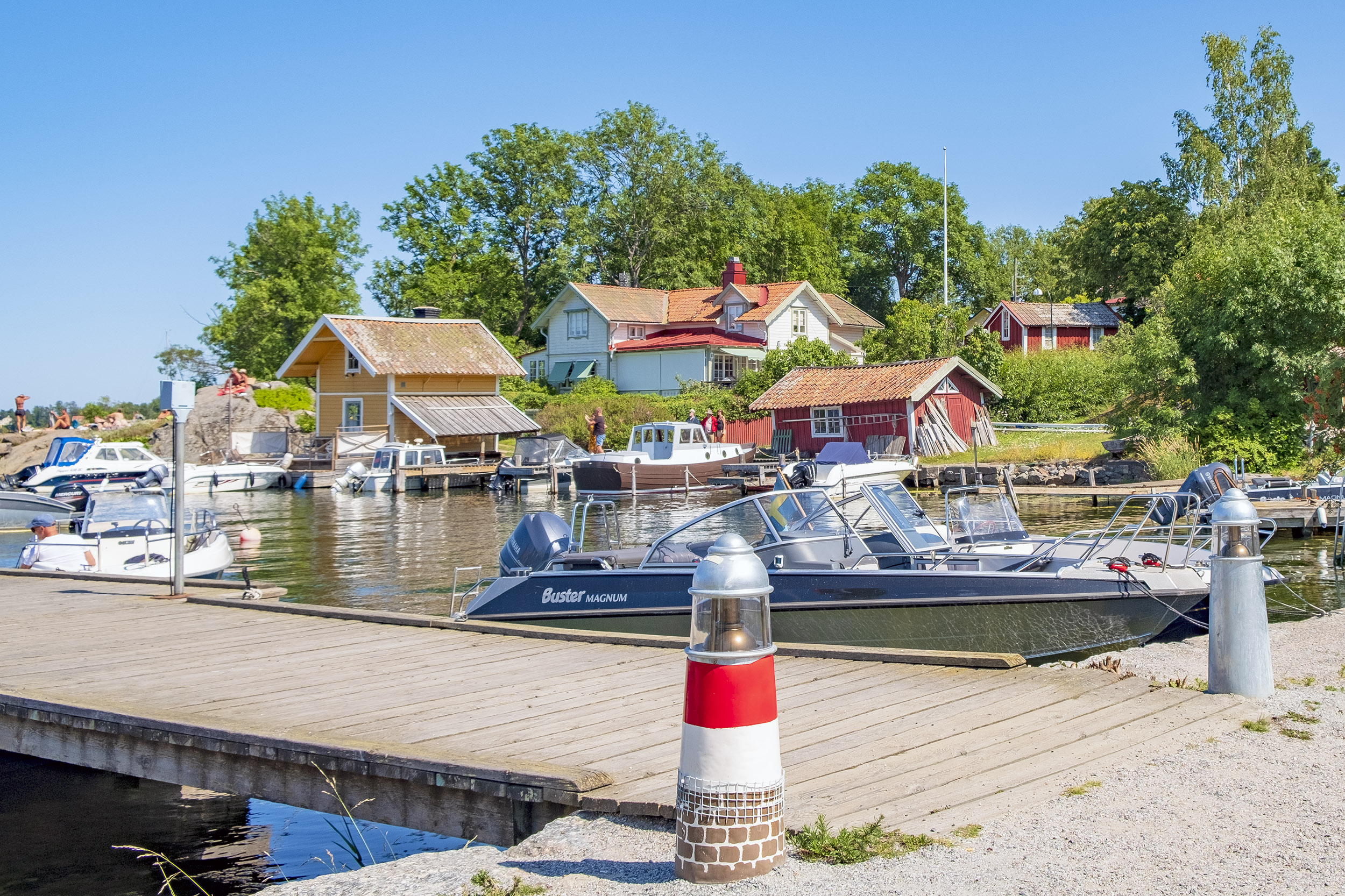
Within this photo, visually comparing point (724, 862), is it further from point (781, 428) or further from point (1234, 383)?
point (781, 428)

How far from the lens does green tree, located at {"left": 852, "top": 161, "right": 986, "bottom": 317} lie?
8269cm

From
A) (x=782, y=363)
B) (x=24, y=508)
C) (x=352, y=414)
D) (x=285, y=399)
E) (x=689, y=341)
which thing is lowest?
(x=24, y=508)

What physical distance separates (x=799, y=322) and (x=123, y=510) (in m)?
48.1

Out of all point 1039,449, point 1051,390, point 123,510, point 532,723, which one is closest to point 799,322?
point 1051,390

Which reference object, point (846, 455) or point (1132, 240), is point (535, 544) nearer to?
point (846, 455)

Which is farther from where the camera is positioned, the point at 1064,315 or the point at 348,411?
the point at 1064,315

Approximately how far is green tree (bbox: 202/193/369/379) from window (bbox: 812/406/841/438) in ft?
124

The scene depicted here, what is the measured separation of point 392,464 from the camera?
1777 inches

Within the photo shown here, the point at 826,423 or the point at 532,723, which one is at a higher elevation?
the point at 826,423

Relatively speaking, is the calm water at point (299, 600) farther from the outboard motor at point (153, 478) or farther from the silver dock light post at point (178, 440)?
the silver dock light post at point (178, 440)

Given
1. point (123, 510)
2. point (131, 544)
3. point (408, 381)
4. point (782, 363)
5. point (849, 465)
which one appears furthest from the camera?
point (782, 363)

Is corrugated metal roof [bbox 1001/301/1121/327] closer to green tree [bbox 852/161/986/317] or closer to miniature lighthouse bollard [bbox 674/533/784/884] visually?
green tree [bbox 852/161/986/317]

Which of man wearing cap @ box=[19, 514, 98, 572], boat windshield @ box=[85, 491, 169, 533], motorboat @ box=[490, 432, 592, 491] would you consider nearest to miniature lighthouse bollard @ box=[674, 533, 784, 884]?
man wearing cap @ box=[19, 514, 98, 572]

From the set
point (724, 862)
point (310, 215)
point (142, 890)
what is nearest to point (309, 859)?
point (142, 890)
